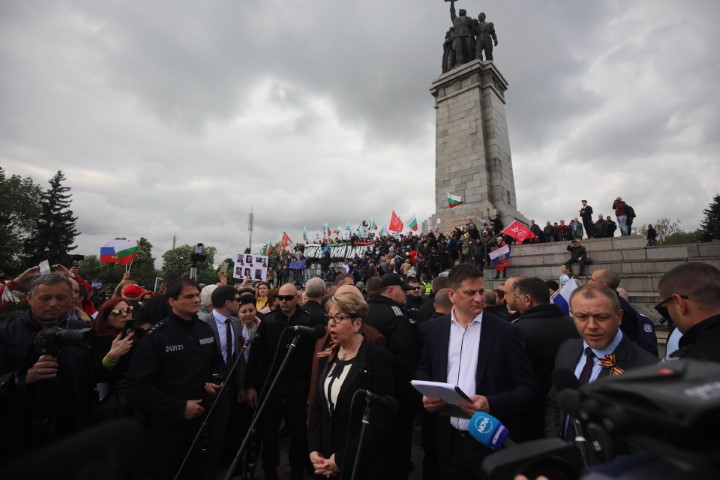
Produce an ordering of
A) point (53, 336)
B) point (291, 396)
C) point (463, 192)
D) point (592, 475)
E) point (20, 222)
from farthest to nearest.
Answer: point (20, 222), point (463, 192), point (291, 396), point (53, 336), point (592, 475)

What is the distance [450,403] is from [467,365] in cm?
35

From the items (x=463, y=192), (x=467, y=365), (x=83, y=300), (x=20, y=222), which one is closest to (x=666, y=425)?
(x=467, y=365)

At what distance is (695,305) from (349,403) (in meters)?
2.28

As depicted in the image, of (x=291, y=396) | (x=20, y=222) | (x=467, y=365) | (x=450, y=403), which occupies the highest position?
(x=20, y=222)

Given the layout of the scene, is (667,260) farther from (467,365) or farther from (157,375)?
(157,375)

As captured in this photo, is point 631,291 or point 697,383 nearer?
point 697,383

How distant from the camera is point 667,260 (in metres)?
10.6

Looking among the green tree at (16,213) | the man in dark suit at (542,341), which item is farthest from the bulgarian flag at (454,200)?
the green tree at (16,213)

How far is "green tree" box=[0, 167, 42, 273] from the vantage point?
33812mm

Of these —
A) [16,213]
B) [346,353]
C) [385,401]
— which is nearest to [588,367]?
[385,401]

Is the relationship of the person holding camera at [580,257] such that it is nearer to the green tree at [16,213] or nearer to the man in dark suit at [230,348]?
the man in dark suit at [230,348]

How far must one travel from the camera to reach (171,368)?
123 inches

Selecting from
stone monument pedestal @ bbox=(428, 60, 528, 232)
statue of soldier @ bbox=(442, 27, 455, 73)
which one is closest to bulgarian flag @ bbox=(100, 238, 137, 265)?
stone monument pedestal @ bbox=(428, 60, 528, 232)

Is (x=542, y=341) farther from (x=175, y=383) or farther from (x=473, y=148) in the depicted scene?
(x=473, y=148)
